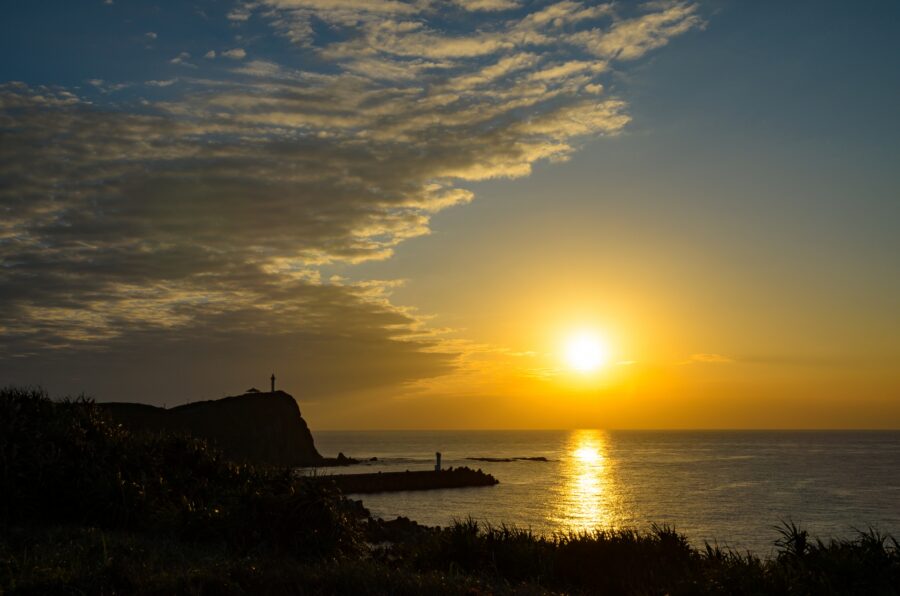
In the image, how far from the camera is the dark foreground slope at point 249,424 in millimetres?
74625

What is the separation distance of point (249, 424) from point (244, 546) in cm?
7437

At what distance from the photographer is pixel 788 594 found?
11.3 metres

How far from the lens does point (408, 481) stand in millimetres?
88062

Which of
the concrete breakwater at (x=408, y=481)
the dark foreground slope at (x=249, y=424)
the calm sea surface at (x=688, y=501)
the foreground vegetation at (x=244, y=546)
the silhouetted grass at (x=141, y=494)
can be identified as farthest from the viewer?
the concrete breakwater at (x=408, y=481)

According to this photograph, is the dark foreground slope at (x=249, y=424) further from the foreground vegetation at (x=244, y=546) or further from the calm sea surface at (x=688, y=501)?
the foreground vegetation at (x=244, y=546)

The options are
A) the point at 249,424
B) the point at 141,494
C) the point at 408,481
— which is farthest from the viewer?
the point at 408,481

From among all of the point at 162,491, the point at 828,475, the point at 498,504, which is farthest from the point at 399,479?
the point at 162,491

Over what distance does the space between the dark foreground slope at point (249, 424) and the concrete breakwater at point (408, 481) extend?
7.41 m

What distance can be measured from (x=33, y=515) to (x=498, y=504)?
5562 centimetres

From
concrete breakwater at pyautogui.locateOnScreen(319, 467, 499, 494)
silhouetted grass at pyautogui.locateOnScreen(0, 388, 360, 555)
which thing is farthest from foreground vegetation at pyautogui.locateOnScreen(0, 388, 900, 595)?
concrete breakwater at pyautogui.locateOnScreen(319, 467, 499, 494)

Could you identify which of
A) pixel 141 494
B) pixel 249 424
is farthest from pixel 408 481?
pixel 141 494

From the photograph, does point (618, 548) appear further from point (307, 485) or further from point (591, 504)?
point (591, 504)

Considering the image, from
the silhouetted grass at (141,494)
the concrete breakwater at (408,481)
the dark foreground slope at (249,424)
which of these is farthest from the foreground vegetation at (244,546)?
the concrete breakwater at (408,481)

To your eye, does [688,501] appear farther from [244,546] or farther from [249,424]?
[244,546]
